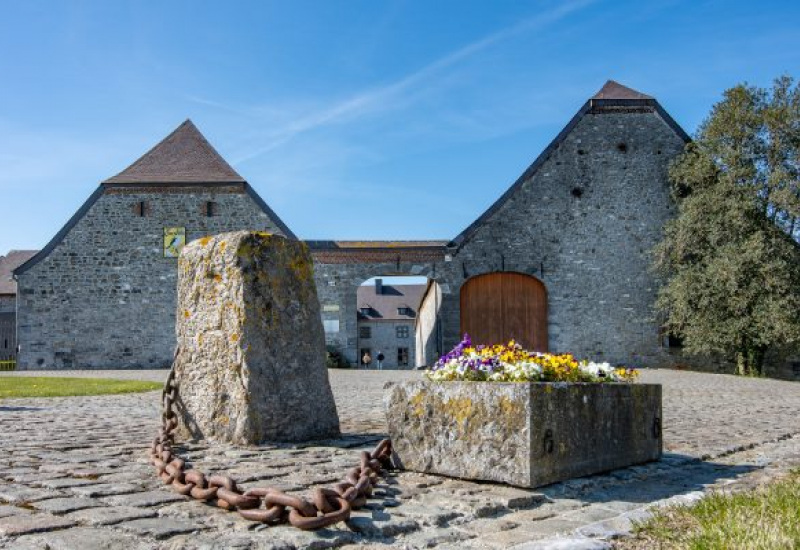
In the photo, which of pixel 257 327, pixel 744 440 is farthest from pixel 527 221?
pixel 257 327

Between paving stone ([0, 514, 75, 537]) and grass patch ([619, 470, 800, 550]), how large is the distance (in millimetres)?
2281

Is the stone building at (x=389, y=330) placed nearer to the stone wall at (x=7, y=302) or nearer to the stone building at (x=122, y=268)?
the stone wall at (x=7, y=302)

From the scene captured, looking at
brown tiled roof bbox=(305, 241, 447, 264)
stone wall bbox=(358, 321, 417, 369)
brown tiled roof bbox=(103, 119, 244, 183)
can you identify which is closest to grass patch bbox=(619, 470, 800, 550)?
brown tiled roof bbox=(305, 241, 447, 264)

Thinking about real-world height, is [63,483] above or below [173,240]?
below

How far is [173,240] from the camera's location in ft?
79.5

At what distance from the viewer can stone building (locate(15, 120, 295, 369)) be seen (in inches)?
929

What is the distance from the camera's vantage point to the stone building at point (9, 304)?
32.6 metres

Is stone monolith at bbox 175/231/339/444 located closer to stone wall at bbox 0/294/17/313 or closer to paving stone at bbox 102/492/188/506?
paving stone at bbox 102/492/188/506

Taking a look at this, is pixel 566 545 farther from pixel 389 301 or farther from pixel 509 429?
pixel 389 301

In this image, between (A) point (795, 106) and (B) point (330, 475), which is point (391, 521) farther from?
(A) point (795, 106)

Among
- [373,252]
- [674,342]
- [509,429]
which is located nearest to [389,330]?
[373,252]

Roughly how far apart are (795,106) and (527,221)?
7.61 meters

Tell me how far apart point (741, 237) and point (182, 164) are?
16740 mm

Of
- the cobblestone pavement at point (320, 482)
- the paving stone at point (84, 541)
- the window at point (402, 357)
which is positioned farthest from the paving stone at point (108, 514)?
the window at point (402, 357)
